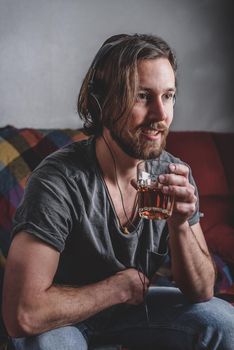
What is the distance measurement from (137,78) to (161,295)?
65cm

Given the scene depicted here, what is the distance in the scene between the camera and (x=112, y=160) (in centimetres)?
163

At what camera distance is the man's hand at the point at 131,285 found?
4.93 feet

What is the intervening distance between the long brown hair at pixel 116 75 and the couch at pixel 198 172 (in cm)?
61

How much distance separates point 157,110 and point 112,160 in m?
0.20

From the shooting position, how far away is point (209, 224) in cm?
250

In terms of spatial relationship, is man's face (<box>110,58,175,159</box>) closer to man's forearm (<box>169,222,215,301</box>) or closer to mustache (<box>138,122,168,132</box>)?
mustache (<box>138,122,168,132</box>)

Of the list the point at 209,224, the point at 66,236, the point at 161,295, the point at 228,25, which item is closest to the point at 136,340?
the point at 161,295

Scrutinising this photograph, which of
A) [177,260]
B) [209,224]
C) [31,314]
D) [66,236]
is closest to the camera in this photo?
[31,314]

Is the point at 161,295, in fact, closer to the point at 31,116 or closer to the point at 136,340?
the point at 136,340

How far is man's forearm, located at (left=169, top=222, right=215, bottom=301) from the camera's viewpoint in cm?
154

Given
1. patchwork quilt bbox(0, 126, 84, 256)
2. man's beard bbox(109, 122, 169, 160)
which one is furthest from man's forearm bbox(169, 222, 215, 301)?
patchwork quilt bbox(0, 126, 84, 256)

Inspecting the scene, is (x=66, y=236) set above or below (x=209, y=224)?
above

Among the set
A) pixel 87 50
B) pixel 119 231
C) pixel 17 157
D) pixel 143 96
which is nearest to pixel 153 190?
pixel 119 231

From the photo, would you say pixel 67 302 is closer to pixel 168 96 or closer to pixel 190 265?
pixel 190 265
